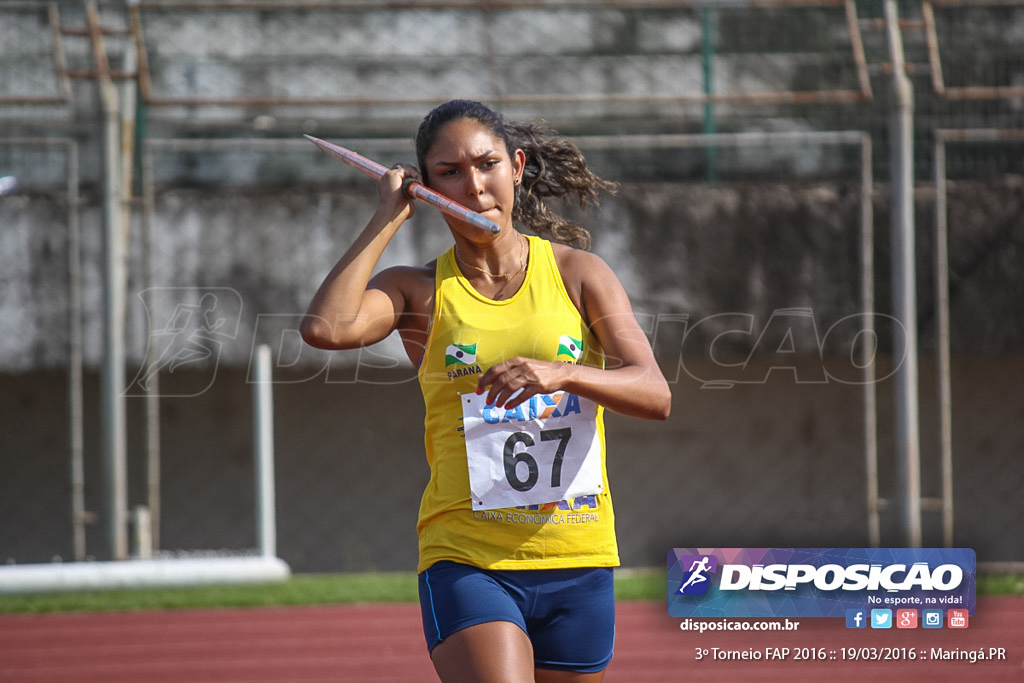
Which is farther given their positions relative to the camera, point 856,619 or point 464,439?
point 856,619

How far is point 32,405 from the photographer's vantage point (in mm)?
7398

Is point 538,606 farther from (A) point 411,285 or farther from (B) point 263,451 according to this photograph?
(B) point 263,451

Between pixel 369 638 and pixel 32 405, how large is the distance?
2.90 metres

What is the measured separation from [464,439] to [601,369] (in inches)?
12.7

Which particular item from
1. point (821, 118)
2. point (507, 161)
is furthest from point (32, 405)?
point (507, 161)

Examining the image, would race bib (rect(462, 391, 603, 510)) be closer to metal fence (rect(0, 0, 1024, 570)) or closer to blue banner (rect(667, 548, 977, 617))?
blue banner (rect(667, 548, 977, 617))

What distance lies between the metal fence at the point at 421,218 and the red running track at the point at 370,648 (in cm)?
111

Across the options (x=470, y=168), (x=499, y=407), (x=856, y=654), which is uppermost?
(x=470, y=168)

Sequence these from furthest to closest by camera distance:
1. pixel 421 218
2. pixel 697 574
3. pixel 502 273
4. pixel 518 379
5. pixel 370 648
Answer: pixel 421 218
pixel 370 648
pixel 697 574
pixel 502 273
pixel 518 379

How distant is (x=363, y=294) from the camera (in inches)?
104

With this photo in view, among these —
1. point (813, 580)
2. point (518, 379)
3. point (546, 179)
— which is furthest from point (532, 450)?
point (813, 580)

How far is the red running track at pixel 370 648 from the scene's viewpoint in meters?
4.97

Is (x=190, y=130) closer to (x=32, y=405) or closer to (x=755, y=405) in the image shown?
(x=32, y=405)

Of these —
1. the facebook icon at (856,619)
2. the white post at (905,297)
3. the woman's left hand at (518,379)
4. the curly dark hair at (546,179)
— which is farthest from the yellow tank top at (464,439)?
the white post at (905,297)
